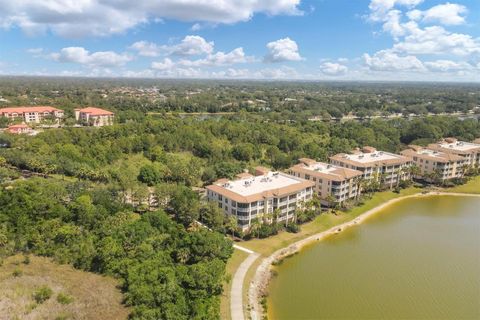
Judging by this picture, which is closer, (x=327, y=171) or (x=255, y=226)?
(x=255, y=226)

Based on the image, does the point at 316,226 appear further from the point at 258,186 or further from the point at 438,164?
Answer: the point at 438,164

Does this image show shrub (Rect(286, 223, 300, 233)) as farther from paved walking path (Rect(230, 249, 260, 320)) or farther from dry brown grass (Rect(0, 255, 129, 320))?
dry brown grass (Rect(0, 255, 129, 320))

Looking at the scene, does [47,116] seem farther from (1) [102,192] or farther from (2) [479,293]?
(2) [479,293]

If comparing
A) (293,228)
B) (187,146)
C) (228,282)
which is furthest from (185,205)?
(187,146)

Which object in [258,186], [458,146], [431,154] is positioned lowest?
[258,186]

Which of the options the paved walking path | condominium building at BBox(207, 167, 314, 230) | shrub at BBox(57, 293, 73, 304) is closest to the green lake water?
the paved walking path

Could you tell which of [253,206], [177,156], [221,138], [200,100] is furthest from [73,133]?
[200,100]
